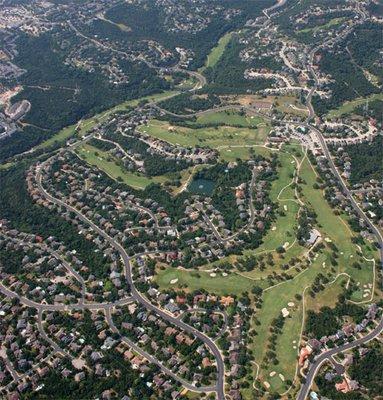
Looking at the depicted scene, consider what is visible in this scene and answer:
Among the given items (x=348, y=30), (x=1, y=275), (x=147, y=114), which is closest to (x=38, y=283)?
(x=1, y=275)

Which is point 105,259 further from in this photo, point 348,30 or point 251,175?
point 348,30

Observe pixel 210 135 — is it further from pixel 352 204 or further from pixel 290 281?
pixel 290 281

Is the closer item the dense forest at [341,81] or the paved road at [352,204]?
Result: the paved road at [352,204]

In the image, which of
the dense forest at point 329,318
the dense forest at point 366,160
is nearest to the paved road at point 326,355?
the dense forest at point 329,318

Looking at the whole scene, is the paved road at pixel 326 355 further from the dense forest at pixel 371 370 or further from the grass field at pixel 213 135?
the grass field at pixel 213 135

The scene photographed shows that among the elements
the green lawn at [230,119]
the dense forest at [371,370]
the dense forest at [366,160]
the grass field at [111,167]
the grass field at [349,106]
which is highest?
the grass field at [349,106]

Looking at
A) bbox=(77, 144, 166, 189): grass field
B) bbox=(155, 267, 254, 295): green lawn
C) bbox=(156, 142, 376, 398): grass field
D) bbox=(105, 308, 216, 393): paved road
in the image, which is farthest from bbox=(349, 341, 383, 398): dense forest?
bbox=(77, 144, 166, 189): grass field

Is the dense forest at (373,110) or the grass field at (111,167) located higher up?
the dense forest at (373,110)

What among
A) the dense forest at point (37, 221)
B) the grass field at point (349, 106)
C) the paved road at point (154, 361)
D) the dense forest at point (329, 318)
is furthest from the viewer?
the grass field at point (349, 106)
